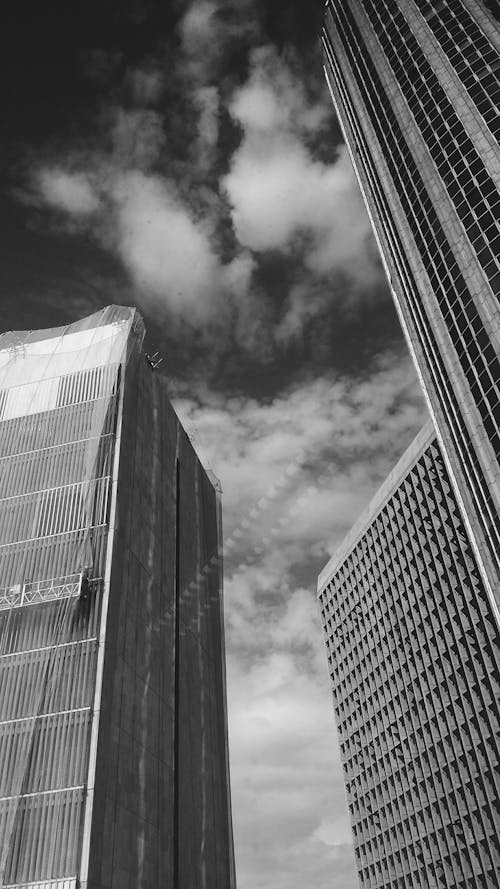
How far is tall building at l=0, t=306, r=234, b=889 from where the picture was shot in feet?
135

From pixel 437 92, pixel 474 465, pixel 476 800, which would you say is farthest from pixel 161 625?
pixel 437 92

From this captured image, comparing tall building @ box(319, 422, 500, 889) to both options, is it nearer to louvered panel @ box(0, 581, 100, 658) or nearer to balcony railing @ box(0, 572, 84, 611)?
louvered panel @ box(0, 581, 100, 658)

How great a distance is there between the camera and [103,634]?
46.0m

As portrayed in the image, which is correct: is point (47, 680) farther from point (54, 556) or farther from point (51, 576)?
point (54, 556)

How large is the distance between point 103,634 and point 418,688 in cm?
6246

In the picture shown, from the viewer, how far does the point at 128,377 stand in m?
60.5

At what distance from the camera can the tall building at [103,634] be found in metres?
41.0

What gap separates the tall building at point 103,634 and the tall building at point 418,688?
31.8 metres

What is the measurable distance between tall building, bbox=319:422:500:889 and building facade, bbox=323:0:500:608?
2393cm

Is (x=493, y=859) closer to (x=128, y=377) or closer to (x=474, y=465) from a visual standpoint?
(x=474, y=465)

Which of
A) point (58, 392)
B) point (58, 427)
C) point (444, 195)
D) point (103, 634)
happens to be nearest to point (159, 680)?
point (103, 634)

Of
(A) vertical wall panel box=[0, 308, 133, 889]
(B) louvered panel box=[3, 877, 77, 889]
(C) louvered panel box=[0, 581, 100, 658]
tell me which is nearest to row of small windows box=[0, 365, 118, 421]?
(A) vertical wall panel box=[0, 308, 133, 889]

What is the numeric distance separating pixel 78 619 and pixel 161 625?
36.4ft

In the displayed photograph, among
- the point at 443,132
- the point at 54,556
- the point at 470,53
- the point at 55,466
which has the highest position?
the point at 470,53
